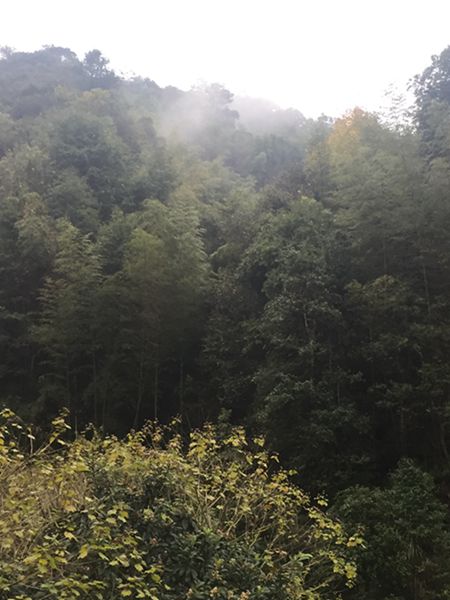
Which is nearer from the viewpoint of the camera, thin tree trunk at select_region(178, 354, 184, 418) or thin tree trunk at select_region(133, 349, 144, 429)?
thin tree trunk at select_region(133, 349, 144, 429)

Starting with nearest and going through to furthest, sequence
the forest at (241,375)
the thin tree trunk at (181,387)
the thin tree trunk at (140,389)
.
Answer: the forest at (241,375) → the thin tree trunk at (140,389) → the thin tree trunk at (181,387)

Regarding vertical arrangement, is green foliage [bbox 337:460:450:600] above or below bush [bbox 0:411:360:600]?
below

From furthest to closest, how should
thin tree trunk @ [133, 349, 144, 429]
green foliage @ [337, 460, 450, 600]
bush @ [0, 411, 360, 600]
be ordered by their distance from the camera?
1. thin tree trunk @ [133, 349, 144, 429]
2. green foliage @ [337, 460, 450, 600]
3. bush @ [0, 411, 360, 600]

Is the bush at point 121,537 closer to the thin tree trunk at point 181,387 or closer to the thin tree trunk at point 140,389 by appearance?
the thin tree trunk at point 140,389

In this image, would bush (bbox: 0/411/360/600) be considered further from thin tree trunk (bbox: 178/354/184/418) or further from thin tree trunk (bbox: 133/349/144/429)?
thin tree trunk (bbox: 178/354/184/418)

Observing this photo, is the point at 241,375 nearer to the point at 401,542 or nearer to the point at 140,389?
the point at 140,389

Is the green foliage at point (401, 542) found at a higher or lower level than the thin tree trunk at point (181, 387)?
higher

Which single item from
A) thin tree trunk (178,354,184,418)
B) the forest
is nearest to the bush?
the forest

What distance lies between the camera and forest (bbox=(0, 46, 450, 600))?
4254 mm

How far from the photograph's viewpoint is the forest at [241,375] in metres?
4.25

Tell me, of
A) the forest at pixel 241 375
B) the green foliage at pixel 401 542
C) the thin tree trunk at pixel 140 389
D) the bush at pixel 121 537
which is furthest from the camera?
the thin tree trunk at pixel 140 389

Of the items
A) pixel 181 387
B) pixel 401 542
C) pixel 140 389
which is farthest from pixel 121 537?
pixel 181 387

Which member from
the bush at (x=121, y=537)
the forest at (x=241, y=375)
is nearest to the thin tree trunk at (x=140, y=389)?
the forest at (x=241, y=375)

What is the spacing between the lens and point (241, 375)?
1403cm
